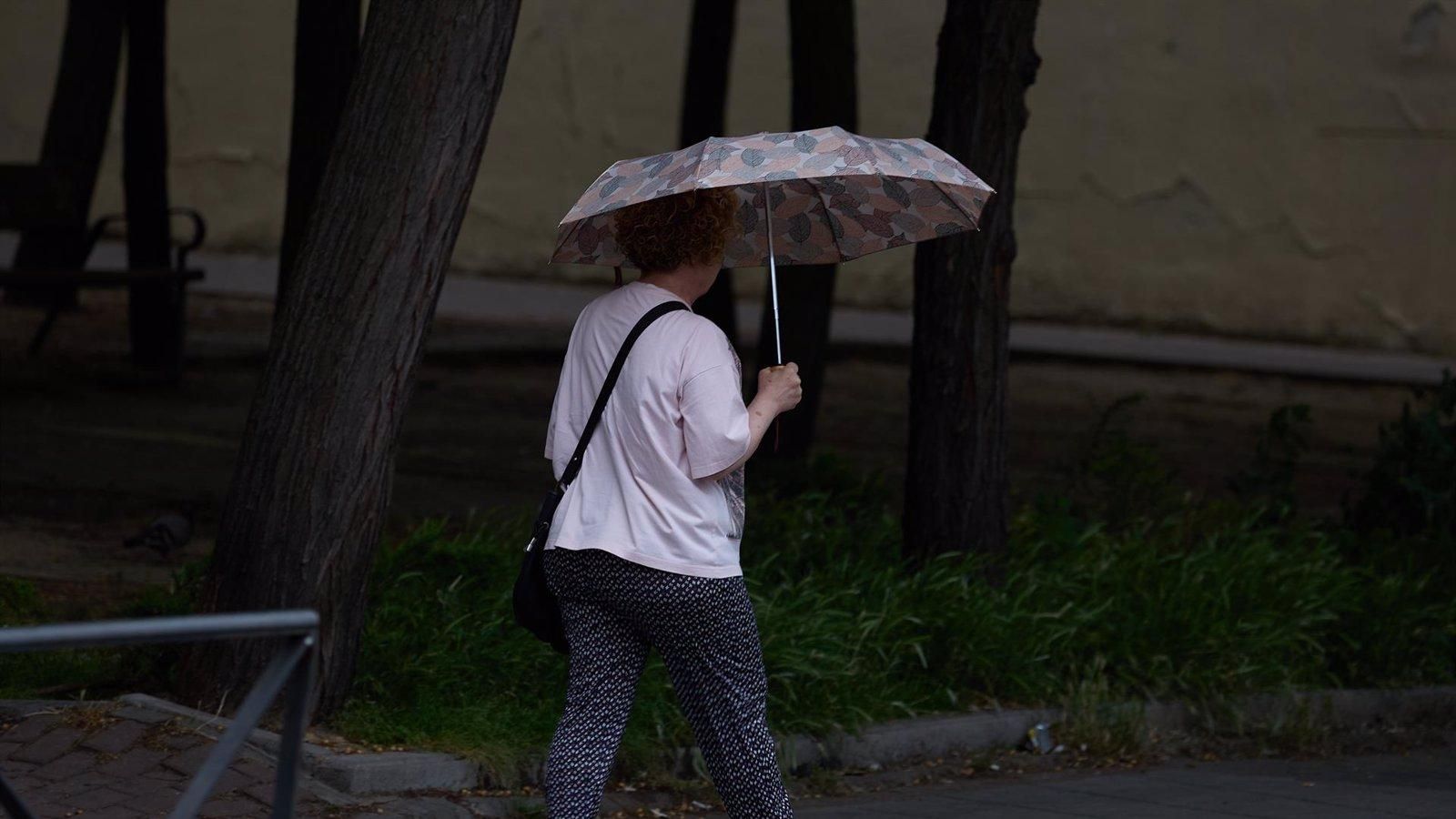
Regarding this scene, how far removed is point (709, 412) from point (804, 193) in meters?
1.10

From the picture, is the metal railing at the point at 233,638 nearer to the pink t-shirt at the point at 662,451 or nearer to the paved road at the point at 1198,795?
the pink t-shirt at the point at 662,451

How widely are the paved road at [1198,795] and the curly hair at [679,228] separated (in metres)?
1.92

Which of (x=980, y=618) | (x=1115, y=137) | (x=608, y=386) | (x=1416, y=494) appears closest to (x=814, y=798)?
(x=980, y=618)

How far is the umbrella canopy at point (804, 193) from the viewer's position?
4469 mm

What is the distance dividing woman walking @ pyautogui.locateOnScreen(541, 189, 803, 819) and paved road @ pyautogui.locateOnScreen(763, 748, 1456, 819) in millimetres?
1282

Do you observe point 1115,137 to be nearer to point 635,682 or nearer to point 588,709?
point 635,682

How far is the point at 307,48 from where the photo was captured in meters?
8.64

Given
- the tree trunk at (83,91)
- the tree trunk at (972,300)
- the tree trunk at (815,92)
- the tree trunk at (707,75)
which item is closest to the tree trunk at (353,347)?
the tree trunk at (972,300)

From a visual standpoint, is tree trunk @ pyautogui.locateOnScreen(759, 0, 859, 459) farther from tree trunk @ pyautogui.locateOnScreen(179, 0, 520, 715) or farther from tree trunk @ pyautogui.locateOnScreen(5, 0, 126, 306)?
tree trunk @ pyautogui.locateOnScreen(5, 0, 126, 306)

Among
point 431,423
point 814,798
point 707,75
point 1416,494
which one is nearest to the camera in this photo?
point 814,798

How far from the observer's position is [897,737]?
619 centimetres

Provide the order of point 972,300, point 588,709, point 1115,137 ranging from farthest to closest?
1. point 1115,137
2. point 972,300
3. point 588,709

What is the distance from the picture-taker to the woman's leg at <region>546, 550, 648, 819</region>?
14.6 feet

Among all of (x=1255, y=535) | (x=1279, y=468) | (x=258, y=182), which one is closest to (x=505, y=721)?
(x=1255, y=535)
